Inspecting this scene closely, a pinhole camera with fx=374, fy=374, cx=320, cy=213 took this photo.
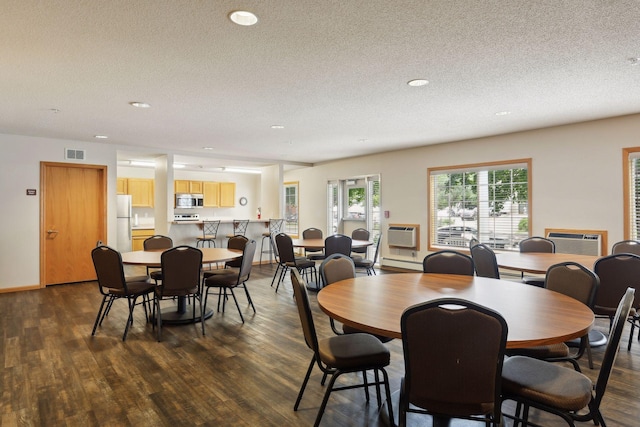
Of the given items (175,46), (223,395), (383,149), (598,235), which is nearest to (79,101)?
(175,46)

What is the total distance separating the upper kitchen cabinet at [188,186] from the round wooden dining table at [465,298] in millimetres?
8581

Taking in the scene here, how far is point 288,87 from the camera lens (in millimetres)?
3680

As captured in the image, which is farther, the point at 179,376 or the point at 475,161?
the point at 475,161

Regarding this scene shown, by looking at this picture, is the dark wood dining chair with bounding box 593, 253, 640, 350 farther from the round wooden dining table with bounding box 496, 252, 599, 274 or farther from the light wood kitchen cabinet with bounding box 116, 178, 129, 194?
the light wood kitchen cabinet with bounding box 116, 178, 129, 194

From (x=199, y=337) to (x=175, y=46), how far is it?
2659mm

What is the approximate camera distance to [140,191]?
31.1 feet

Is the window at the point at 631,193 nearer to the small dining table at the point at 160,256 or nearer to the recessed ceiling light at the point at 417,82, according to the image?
the recessed ceiling light at the point at 417,82

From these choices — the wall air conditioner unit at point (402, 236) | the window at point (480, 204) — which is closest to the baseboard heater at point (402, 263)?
the wall air conditioner unit at point (402, 236)

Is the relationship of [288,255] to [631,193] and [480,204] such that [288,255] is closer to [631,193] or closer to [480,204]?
[480,204]

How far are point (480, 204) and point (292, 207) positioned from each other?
5456mm

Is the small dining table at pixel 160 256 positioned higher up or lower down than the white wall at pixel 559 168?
lower down

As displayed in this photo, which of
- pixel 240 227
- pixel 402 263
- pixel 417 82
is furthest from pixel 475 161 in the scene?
pixel 240 227

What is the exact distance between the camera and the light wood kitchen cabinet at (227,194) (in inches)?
438

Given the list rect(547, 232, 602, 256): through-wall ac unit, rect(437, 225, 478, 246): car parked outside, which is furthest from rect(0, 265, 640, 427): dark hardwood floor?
rect(437, 225, 478, 246): car parked outside
